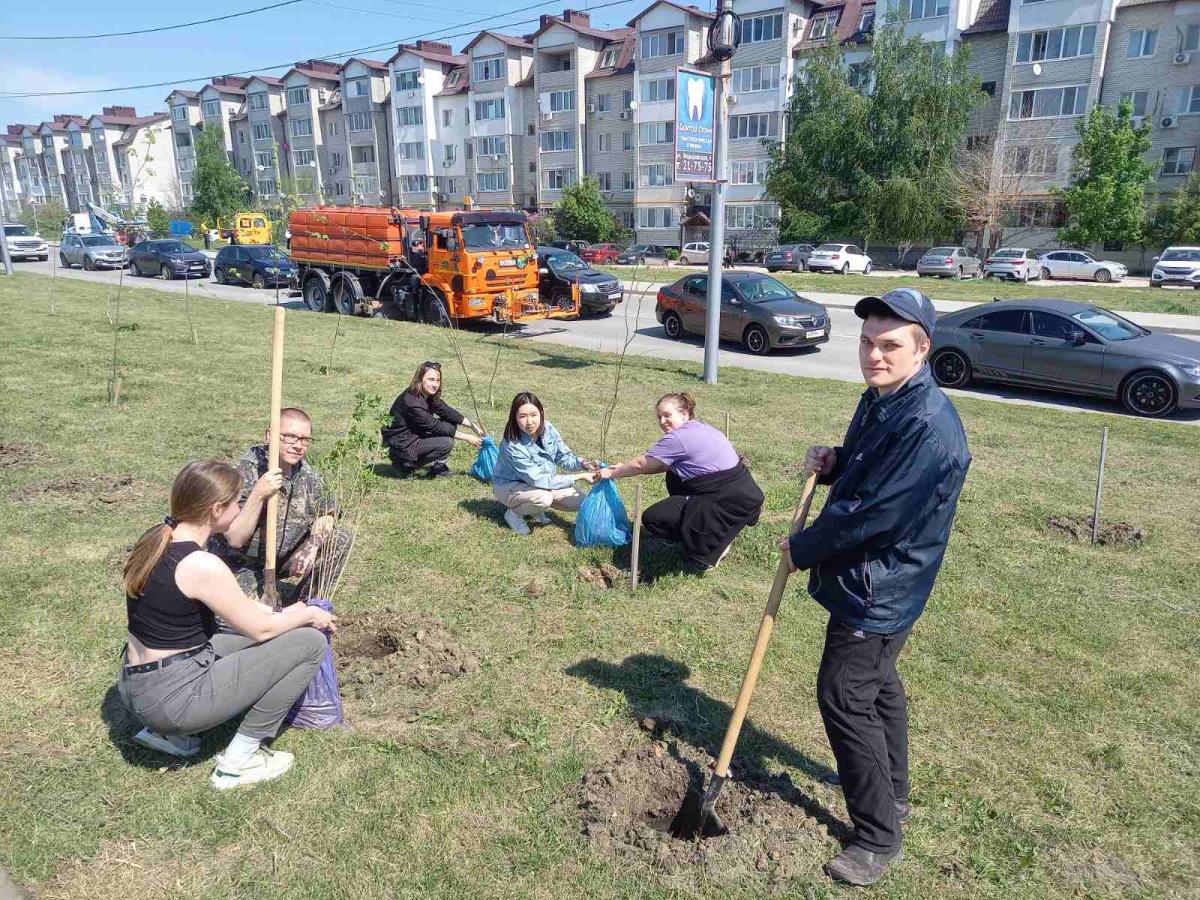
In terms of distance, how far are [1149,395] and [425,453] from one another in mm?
9447

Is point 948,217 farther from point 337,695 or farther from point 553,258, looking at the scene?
point 337,695

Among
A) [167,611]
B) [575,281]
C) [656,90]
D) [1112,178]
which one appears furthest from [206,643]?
[656,90]

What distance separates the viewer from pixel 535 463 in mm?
5871

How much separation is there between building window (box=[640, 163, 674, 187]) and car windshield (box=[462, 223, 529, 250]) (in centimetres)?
3587

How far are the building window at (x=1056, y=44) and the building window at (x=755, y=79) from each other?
12738mm

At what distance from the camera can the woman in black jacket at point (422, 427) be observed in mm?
→ 6977

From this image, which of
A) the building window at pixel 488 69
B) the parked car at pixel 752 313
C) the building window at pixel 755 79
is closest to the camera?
the parked car at pixel 752 313

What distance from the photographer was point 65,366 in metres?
11.8

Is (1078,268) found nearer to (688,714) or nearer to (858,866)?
(688,714)

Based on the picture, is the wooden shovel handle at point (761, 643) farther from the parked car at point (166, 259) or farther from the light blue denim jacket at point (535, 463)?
the parked car at point (166, 259)

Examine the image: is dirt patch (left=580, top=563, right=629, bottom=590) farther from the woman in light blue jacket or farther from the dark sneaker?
the dark sneaker

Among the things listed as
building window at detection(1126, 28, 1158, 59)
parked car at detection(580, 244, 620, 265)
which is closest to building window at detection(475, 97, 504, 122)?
parked car at detection(580, 244, 620, 265)

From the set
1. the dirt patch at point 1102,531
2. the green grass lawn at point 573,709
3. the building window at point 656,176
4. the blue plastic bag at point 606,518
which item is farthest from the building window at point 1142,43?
the blue plastic bag at point 606,518

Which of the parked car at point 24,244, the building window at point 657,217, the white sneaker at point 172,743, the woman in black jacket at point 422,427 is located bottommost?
the white sneaker at point 172,743
